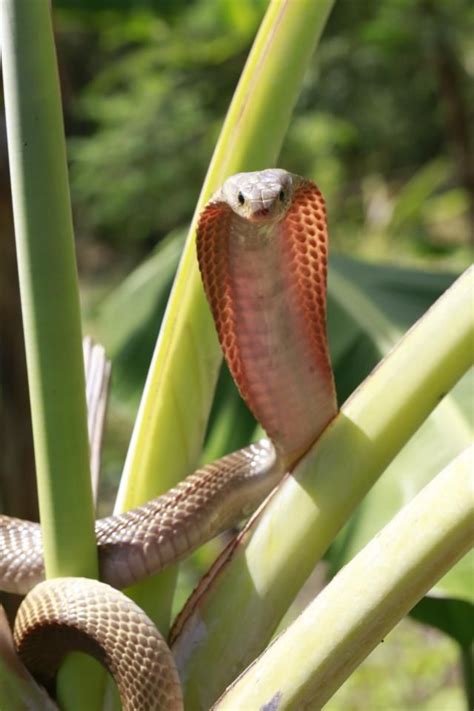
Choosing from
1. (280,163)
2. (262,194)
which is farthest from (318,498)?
(280,163)

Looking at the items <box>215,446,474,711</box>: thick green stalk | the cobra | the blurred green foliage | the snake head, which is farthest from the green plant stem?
the blurred green foliage

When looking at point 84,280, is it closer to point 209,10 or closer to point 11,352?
point 209,10

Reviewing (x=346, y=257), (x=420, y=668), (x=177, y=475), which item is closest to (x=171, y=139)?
(x=420, y=668)

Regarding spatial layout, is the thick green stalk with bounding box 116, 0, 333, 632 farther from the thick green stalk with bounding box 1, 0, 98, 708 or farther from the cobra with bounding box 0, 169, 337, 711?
the thick green stalk with bounding box 1, 0, 98, 708

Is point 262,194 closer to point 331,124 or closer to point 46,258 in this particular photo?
point 46,258

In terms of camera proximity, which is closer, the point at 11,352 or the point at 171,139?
the point at 11,352

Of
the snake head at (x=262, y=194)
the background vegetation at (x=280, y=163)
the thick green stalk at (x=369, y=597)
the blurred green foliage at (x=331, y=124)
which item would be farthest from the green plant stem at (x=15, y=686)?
the blurred green foliage at (x=331, y=124)
